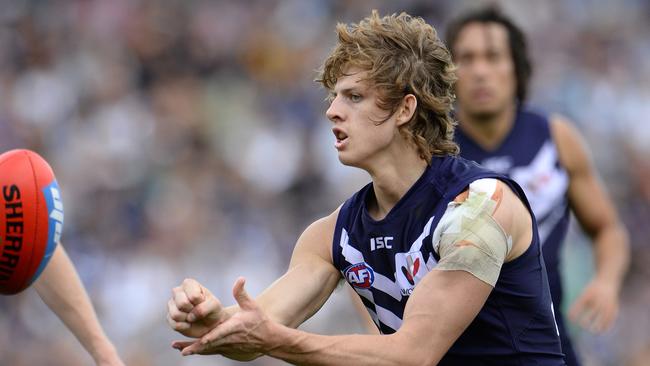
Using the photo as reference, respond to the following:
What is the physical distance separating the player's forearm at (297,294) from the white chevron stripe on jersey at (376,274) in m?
0.13

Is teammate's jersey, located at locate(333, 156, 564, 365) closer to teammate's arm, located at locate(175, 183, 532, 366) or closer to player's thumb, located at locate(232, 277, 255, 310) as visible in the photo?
teammate's arm, located at locate(175, 183, 532, 366)

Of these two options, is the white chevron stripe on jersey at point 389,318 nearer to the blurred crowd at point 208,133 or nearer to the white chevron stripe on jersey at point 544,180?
the white chevron stripe on jersey at point 544,180

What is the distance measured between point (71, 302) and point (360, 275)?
1.38m

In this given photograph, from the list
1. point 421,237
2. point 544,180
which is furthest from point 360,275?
point 544,180

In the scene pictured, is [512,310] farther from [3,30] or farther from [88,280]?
[3,30]

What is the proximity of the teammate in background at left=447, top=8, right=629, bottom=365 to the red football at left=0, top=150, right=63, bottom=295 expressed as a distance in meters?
2.51

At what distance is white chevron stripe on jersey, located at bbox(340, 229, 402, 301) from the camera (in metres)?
4.25

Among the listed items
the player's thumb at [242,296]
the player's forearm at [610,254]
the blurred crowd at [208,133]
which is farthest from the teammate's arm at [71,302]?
the blurred crowd at [208,133]

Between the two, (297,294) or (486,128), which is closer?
(297,294)

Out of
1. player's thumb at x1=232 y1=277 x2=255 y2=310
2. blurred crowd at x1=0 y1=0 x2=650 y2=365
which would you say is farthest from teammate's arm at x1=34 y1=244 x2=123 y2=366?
blurred crowd at x1=0 y1=0 x2=650 y2=365

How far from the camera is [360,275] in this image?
14.3ft

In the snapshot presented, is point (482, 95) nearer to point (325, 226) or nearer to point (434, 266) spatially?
point (325, 226)

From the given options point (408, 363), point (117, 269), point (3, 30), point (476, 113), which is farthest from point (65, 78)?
point (408, 363)

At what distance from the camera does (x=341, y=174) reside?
9828 millimetres
